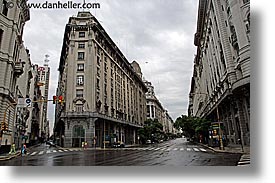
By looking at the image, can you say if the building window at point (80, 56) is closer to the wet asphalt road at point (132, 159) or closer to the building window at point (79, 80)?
the building window at point (79, 80)

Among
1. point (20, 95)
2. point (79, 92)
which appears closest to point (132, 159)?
point (20, 95)

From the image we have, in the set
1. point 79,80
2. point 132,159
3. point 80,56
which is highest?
point 80,56

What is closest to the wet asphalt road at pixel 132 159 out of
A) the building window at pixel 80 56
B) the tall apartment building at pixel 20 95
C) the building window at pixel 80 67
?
the tall apartment building at pixel 20 95

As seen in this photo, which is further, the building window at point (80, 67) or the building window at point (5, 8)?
the building window at point (80, 67)

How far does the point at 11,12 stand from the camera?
18.5m

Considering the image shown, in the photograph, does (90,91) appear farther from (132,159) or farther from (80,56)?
(132,159)

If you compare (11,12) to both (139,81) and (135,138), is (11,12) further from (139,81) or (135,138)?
(139,81)

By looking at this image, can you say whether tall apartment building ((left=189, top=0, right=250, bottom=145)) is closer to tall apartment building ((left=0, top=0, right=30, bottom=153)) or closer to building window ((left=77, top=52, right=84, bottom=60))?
tall apartment building ((left=0, top=0, right=30, bottom=153))

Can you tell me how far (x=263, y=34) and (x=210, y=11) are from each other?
22.6 m

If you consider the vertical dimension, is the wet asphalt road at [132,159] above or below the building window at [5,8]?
below

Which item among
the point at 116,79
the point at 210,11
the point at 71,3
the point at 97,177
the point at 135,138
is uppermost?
the point at 210,11

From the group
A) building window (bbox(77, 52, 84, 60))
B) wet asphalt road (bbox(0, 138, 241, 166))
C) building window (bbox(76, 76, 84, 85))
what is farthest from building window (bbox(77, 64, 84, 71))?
wet asphalt road (bbox(0, 138, 241, 166))

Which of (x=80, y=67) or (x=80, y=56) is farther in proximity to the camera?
(x=80, y=56)
